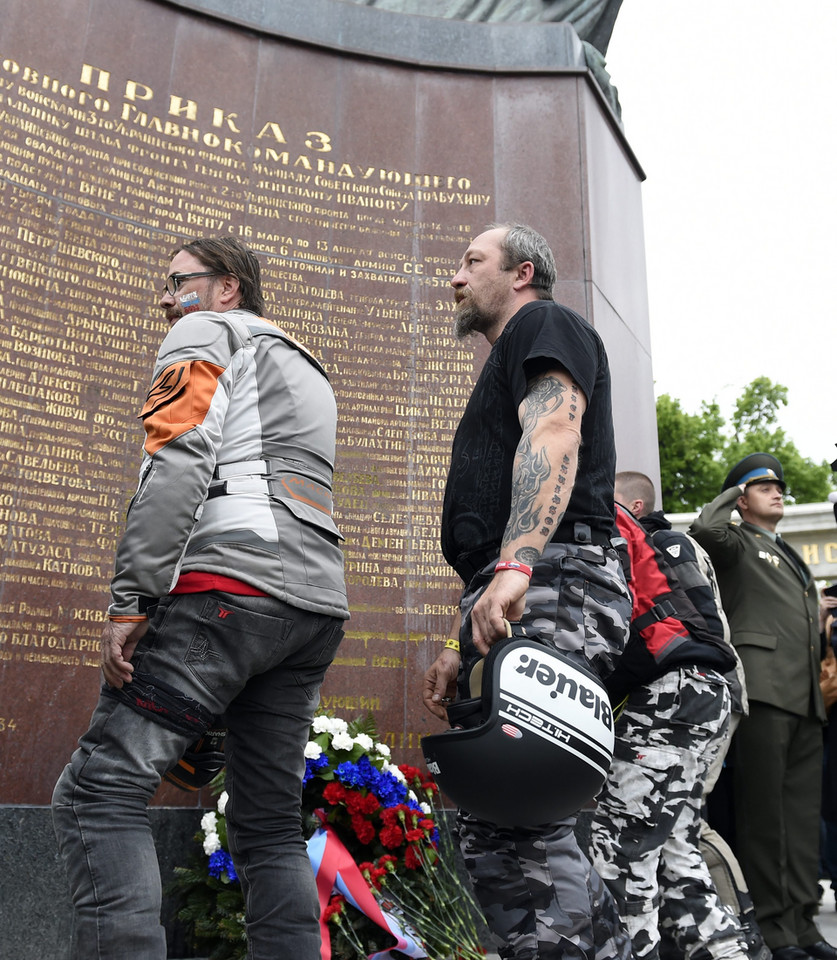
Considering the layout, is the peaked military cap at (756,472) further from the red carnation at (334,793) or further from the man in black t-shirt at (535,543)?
the man in black t-shirt at (535,543)

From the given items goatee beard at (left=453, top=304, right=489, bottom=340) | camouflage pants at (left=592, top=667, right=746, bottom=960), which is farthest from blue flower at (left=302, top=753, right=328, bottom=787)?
goatee beard at (left=453, top=304, right=489, bottom=340)

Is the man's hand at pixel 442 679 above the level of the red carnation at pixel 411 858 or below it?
above

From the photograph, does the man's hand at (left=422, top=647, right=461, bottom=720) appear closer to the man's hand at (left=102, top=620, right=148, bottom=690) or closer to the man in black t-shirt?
the man in black t-shirt

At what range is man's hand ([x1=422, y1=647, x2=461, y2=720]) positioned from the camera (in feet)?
8.87

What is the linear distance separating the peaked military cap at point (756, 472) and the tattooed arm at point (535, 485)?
124 inches

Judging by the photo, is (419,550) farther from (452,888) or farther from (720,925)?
(720,925)

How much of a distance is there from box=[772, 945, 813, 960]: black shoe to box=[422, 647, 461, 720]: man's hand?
2482 mm

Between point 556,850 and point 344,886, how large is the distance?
194 centimetres

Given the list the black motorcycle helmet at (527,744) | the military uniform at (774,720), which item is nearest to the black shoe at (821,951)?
the military uniform at (774,720)

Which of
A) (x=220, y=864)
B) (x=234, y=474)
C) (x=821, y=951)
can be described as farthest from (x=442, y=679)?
(x=821, y=951)

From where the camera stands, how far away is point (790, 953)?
13.7 feet

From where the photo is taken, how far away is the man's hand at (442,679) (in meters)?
2.70

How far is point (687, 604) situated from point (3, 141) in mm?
4214

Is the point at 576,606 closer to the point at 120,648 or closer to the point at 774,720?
the point at 120,648
